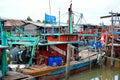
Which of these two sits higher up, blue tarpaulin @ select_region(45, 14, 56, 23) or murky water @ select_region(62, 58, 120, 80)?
blue tarpaulin @ select_region(45, 14, 56, 23)

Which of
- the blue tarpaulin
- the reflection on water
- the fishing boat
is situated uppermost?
the blue tarpaulin

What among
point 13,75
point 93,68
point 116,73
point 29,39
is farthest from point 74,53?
point 13,75

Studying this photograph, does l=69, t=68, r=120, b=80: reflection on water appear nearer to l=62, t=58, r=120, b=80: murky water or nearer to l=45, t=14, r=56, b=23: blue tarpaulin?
l=62, t=58, r=120, b=80: murky water

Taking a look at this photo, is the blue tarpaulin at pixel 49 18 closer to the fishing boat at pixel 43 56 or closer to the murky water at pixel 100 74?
the fishing boat at pixel 43 56

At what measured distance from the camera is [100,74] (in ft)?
45.1

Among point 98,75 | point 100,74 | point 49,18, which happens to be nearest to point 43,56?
point 98,75

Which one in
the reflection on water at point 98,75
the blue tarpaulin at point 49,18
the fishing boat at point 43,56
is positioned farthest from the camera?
the blue tarpaulin at point 49,18

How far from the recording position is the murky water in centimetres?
1271

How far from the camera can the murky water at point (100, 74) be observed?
12.7 metres

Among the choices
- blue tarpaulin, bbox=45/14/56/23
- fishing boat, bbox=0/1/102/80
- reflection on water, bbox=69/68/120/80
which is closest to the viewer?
fishing boat, bbox=0/1/102/80

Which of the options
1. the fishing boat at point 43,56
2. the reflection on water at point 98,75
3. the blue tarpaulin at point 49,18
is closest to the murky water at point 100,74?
the reflection on water at point 98,75

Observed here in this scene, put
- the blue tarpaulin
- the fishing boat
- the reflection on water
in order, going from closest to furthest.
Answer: the fishing boat → the reflection on water → the blue tarpaulin

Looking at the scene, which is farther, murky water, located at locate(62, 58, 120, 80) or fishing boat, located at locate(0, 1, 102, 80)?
murky water, located at locate(62, 58, 120, 80)

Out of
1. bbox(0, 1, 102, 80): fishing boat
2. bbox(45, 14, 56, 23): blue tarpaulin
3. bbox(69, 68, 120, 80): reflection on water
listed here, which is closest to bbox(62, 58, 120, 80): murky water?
bbox(69, 68, 120, 80): reflection on water
